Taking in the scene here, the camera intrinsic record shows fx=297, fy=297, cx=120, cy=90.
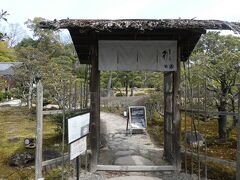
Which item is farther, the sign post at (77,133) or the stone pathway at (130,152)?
the stone pathway at (130,152)

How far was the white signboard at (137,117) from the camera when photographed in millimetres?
13000

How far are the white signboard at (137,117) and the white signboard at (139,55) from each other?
5.80 m

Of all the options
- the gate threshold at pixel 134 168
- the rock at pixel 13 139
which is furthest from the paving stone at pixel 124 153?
the rock at pixel 13 139

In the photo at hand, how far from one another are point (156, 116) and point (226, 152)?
361 inches

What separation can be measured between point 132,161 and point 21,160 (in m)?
2.86

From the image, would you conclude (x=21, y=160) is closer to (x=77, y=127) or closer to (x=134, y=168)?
(x=134, y=168)

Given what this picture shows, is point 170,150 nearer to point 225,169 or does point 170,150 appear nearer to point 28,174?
point 225,169

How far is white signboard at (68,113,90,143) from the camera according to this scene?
14.8 ft

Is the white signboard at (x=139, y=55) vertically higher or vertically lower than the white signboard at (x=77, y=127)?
higher

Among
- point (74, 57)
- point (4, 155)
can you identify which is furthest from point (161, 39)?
point (74, 57)

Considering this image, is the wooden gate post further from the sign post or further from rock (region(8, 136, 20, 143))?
rock (region(8, 136, 20, 143))

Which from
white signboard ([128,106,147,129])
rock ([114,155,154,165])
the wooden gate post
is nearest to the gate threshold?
rock ([114,155,154,165])

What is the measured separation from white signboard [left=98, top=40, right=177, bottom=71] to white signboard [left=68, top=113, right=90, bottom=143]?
7.64 feet

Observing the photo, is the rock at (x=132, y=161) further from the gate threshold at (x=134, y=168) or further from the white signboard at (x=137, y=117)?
the white signboard at (x=137, y=117)
